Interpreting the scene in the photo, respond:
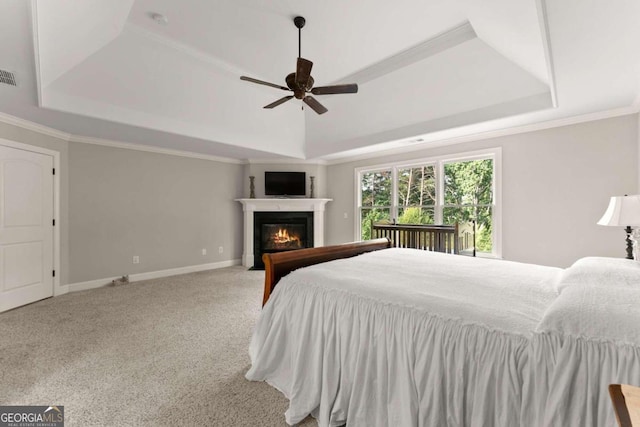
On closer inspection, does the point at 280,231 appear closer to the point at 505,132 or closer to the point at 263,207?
the point at 263,207

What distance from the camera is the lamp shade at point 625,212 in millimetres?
2311

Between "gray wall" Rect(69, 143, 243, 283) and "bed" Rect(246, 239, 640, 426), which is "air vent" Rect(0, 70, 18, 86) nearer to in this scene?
"gray wall" Rect(69, 143, 243, 283)

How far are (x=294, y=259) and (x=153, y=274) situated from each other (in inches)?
160

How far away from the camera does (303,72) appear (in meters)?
2.55

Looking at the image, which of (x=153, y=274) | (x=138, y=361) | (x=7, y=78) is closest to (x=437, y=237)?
(x=138, y=361)

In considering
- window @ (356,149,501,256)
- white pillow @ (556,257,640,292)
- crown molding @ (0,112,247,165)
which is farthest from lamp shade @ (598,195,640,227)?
crown molding @ (0,112,247,165)

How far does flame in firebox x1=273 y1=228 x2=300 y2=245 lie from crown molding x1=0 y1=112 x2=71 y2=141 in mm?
3895

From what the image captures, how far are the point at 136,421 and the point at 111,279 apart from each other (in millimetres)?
3865

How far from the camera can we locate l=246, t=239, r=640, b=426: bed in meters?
1.06

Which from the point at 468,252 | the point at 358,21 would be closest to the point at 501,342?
the point at 358,21

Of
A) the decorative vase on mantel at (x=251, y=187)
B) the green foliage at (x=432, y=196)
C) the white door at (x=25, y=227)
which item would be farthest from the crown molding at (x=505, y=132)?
the white door at (x=25, y=227)

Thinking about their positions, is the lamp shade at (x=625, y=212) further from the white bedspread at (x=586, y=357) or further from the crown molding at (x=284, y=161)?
the crown molding at (x=284, y=161)
